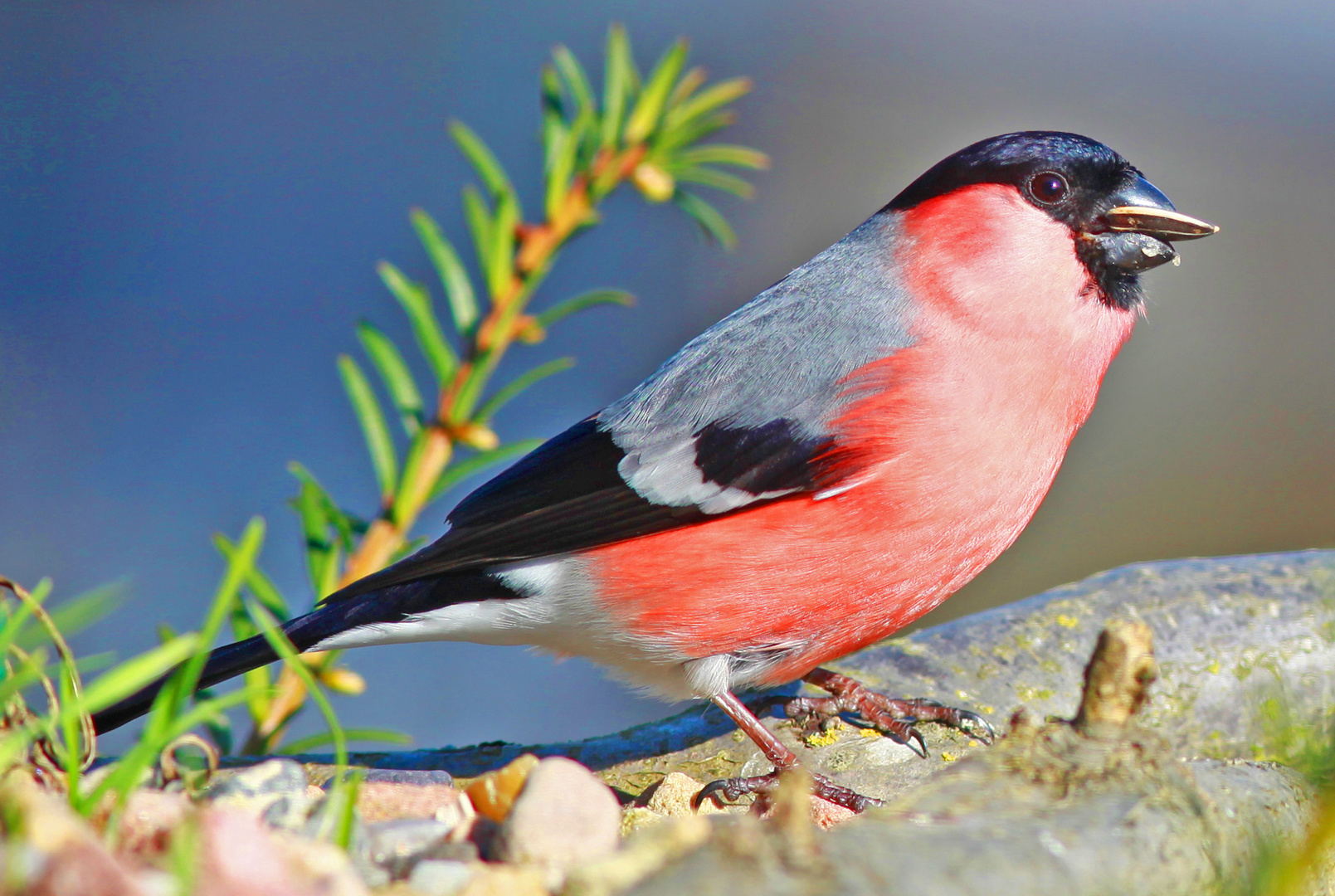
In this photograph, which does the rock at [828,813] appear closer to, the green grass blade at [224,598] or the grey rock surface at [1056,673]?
the grey rock surface at [1056,673]

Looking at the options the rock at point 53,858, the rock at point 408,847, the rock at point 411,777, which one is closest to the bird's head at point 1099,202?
the rock at point 411,777

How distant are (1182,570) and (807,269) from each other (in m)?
1.09

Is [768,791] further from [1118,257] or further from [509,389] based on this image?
[1118,257]

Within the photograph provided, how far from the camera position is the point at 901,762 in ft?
6.77

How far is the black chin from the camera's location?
2178mm

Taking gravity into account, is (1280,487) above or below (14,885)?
below

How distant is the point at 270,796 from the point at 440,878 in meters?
0.25

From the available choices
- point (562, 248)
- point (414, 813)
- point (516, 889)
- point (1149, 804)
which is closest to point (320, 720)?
point (562, 248)

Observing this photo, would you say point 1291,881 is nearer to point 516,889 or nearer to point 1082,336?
point 516,889

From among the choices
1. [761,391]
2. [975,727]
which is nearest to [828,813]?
[975,727]

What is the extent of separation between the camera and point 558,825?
1065 mm

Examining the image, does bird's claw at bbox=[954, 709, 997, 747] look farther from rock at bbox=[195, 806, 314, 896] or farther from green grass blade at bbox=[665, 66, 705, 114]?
rock at bbox=[195, 806, 314, 896]

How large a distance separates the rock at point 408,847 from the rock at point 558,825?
4cm

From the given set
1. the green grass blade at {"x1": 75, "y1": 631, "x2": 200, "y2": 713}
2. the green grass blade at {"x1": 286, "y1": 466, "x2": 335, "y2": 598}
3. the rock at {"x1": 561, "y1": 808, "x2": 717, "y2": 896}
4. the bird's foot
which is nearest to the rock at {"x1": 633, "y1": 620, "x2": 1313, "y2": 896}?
the rock at {"x1": 561, "y1": 808, "x2": 717, "y2": 896}
